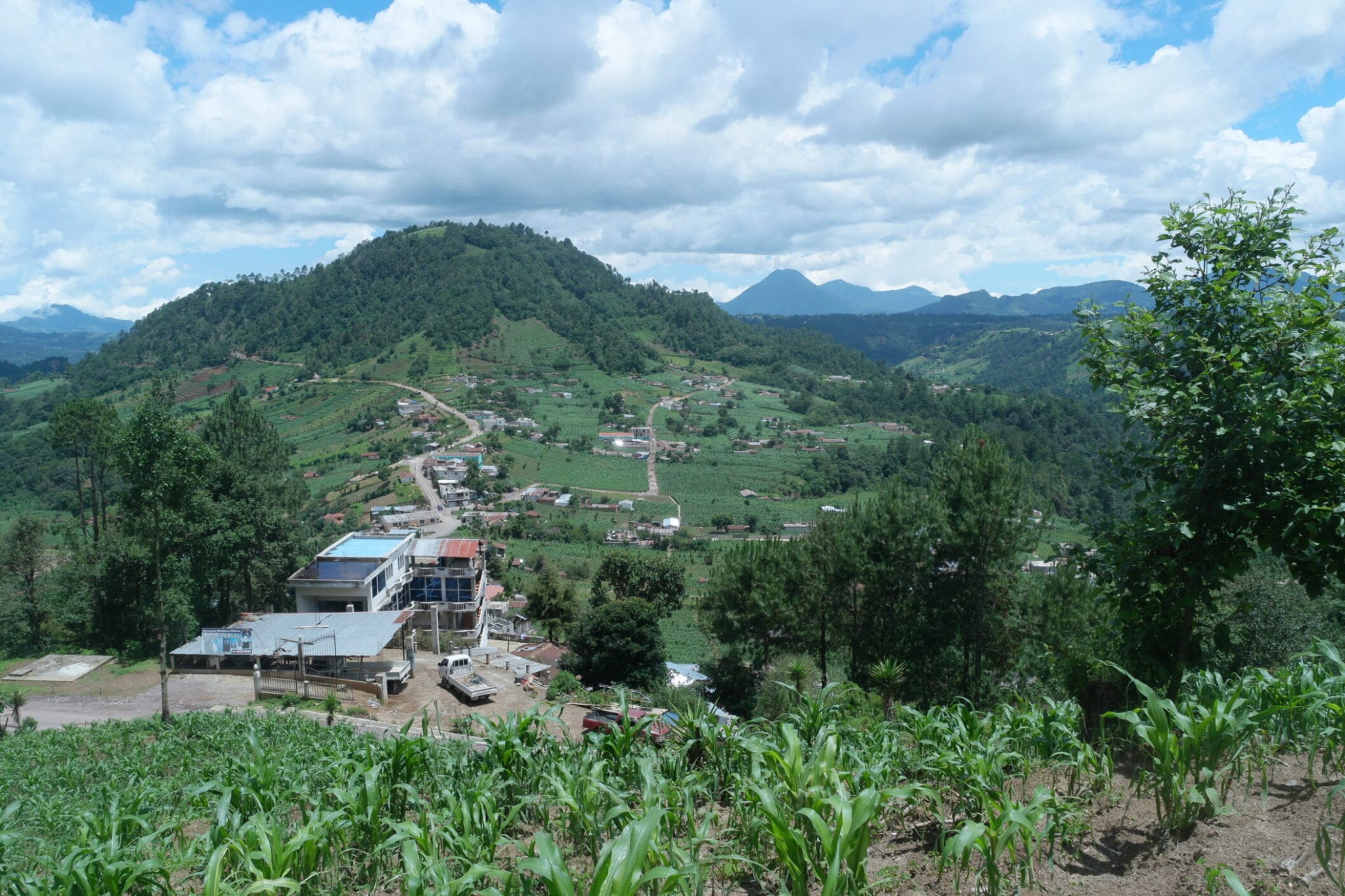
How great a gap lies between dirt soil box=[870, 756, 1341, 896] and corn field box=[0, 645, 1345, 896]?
0.21 ft

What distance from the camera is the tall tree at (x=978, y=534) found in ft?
36.3

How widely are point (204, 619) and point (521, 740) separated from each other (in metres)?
20.1

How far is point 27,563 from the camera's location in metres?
21.0

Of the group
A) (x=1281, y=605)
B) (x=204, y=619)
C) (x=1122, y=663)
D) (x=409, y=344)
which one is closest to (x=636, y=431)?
(x=409, y=344)

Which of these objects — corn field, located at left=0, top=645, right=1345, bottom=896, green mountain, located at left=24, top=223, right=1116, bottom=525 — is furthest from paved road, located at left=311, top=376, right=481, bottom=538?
corn field, located at left=0, top=645, right=1345, bottom=896

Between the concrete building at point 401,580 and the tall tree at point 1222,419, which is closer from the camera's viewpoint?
the tall tree at point 1222,419

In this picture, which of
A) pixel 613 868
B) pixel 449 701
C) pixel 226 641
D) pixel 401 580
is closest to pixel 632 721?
pixel 613 868

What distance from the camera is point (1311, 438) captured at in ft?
10.6

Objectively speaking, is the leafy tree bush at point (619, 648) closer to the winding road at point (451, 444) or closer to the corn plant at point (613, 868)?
the corn plant at point (613, 868)

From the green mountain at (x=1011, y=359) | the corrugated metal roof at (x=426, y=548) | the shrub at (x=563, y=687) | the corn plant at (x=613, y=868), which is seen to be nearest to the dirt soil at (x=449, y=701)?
the shrub at (x=563, y=687)

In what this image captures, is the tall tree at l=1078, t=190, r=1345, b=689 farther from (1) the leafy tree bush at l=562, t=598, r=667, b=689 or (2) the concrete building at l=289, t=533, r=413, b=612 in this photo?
(2) the concrete building at l=289, t=533, r=413, b=612

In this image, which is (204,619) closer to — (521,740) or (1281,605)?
(521,740)

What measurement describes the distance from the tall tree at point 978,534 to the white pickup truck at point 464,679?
317 inches

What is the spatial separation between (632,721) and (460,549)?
1968cm
